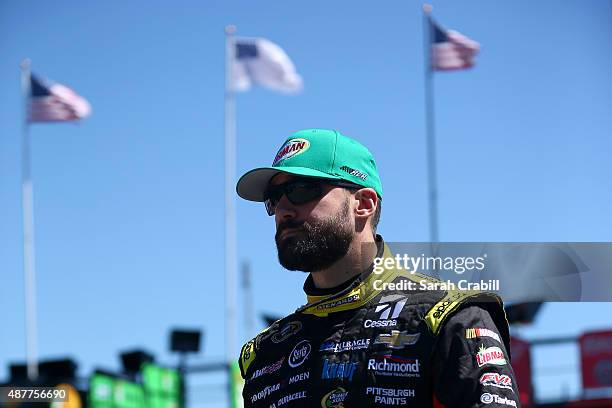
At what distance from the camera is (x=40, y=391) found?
5.70m

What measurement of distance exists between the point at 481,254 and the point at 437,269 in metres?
0.15

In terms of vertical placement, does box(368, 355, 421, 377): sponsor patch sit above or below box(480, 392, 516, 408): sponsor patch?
above

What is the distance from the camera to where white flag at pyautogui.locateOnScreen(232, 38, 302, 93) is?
78.8 feet

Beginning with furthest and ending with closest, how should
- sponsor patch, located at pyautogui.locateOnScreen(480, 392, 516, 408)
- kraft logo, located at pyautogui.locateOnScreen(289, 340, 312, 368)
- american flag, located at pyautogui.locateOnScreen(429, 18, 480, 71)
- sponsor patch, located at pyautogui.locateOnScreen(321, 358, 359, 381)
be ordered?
american flag, located at pyautogui.locateOnScreen(429, 18, 480, 71)
kraft logo, located at pyautogui.locateOnScreen(289, 340, 312, 368)
sponsor patch, located at pyautogui.locateOnScreen(321, 358, 359, 381)
sponsor patch, located at pyautogui.locateOnScreen(480, 392, 516, 408)

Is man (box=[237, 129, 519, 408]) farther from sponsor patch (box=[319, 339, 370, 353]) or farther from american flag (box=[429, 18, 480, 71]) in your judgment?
american flag (box=[429, 18, 480, 71])

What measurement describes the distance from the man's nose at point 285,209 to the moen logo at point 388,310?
0.36m

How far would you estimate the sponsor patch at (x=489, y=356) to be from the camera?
2918 mm

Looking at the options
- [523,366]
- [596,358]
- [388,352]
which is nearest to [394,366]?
[388,352]

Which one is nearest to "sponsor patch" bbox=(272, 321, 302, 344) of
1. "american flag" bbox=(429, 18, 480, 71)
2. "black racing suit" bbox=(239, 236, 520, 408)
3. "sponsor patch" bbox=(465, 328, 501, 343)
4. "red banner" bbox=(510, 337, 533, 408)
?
"black racing suit" bbox=(239, 236, 520, 408)

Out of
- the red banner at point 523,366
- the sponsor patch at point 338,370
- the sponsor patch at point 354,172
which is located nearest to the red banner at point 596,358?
the red banner at point 523,366

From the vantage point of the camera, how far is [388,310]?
319 cm

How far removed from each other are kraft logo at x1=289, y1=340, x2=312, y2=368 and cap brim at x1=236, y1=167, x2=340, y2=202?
488 millimetres

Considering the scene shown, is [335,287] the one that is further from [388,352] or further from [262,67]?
[262,67]

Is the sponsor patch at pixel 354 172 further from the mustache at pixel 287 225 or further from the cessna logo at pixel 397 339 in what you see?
the cessna logo at pixel 397 339
